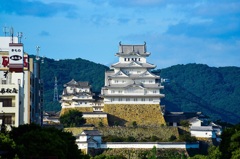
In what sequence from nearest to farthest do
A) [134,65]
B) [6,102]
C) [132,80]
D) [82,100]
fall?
[6,102]
[132,80]
[134,65]
[82,100]

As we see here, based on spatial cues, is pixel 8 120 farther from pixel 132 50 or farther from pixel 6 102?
pixel 132 50

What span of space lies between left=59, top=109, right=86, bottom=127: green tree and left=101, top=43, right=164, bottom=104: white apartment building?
11.7ft

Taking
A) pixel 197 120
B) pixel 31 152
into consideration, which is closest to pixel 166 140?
pixel 197 120

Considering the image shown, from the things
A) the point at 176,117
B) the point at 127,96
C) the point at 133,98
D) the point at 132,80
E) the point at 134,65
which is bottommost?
the point at 176,117

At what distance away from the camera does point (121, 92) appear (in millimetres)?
102562

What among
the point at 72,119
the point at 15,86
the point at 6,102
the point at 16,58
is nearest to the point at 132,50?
the point at 72,119

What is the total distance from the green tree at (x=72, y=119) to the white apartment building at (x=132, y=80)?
3565 millimetres

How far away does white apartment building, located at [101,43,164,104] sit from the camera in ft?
335

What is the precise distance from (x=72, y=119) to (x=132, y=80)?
8.39 m

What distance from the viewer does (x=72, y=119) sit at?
101 meters

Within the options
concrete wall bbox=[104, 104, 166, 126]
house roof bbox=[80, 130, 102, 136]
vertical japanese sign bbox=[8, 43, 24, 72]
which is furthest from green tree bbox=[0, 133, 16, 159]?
concrete wall bbox=[104, 104, 166, 126]

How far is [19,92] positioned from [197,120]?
42751 millimetres

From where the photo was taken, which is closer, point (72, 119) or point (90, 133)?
point (90, 133)

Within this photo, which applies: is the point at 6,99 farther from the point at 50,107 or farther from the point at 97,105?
the point at 50,107
